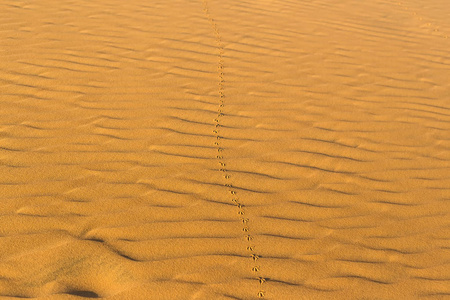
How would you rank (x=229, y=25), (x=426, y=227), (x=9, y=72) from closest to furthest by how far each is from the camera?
(x=426, y=227)
(x=9, y=72)
(x=229, y=25)

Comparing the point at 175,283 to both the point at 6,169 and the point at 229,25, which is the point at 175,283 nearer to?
the point at 6,169

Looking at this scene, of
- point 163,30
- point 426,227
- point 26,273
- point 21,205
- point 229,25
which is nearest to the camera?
point 26,273

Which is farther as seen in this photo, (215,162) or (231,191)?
(215,162)

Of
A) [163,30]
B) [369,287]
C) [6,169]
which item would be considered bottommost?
[369,287]

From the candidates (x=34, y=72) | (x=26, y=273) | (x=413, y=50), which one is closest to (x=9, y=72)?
(x=34, y=72)

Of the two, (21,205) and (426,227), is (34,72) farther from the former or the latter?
(426,227)

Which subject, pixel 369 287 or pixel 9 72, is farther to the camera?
pixel 9 72

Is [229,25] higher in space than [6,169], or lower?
higher

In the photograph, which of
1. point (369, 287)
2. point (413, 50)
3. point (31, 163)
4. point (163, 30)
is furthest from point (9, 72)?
point (413, 50)
